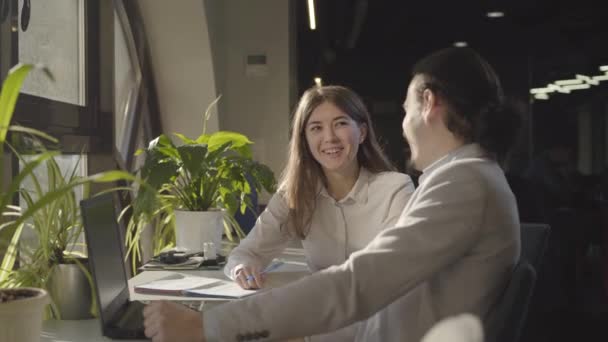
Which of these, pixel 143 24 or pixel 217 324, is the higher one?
pixel 143 24

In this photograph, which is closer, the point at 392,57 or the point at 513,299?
the point at 513,299

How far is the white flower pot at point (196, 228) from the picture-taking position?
102 inches

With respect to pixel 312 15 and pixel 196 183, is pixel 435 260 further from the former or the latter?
pixel 312 15

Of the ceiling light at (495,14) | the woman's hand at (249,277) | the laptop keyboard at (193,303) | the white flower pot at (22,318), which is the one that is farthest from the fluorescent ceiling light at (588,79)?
the white flower pot at (22,318)

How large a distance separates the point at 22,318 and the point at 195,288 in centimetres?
84

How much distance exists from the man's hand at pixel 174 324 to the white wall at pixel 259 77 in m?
3.34

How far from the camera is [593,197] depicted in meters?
4.00

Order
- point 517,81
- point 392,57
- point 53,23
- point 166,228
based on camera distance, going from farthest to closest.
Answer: point 392,57, point 517,81, point 166,228, point 53,23

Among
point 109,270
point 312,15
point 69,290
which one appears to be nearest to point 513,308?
point 109,270

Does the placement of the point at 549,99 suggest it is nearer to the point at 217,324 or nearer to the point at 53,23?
the point at 53,23

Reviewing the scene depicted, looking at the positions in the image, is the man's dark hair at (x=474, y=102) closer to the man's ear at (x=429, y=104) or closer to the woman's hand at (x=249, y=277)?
the man's ear at (x=429, y=104)

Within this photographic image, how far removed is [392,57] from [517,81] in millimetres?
816

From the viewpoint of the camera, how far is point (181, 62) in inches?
164

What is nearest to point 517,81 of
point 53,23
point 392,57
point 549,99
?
point 549,99
